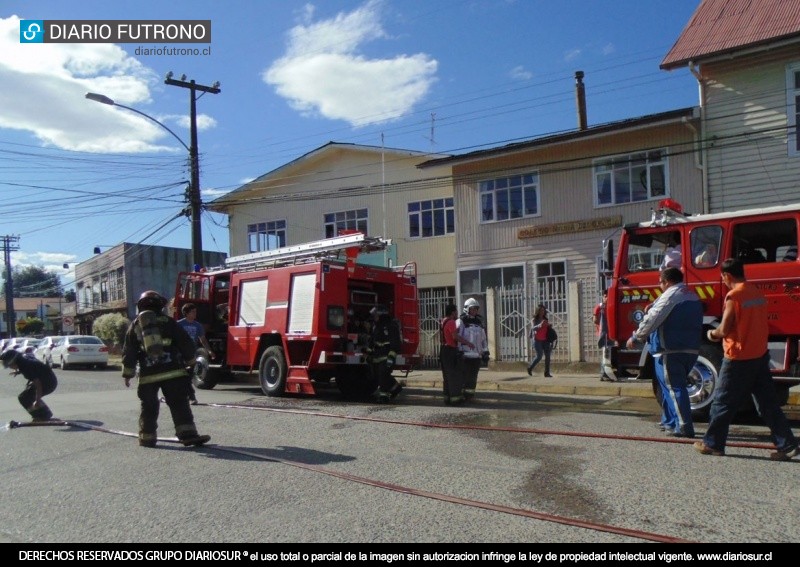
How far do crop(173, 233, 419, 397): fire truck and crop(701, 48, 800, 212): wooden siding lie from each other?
847 centimetres

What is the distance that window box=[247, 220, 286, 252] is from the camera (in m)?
27.3

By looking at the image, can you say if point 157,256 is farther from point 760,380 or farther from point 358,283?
point 760,380

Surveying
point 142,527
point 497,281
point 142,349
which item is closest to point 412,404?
point 142,349

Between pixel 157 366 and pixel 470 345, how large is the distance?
479 centimetres

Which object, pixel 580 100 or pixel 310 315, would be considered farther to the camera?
pixel 580 100

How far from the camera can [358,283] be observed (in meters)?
12.7

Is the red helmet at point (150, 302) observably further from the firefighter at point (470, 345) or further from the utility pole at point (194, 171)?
the utility pole at point (194, 171)

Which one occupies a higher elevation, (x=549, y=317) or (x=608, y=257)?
(x=608, y=257)

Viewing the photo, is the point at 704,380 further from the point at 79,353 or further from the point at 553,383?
the point at 79,353

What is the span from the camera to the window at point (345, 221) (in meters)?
25.3

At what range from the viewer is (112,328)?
116ft

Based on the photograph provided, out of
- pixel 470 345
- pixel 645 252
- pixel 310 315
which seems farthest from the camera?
pixel 310 315

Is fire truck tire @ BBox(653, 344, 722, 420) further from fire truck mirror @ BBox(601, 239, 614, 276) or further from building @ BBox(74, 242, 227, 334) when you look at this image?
building @ BBox(74, 242, 227, 334)

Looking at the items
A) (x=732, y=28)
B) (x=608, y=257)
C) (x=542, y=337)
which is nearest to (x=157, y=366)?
(x=608, y=257)
